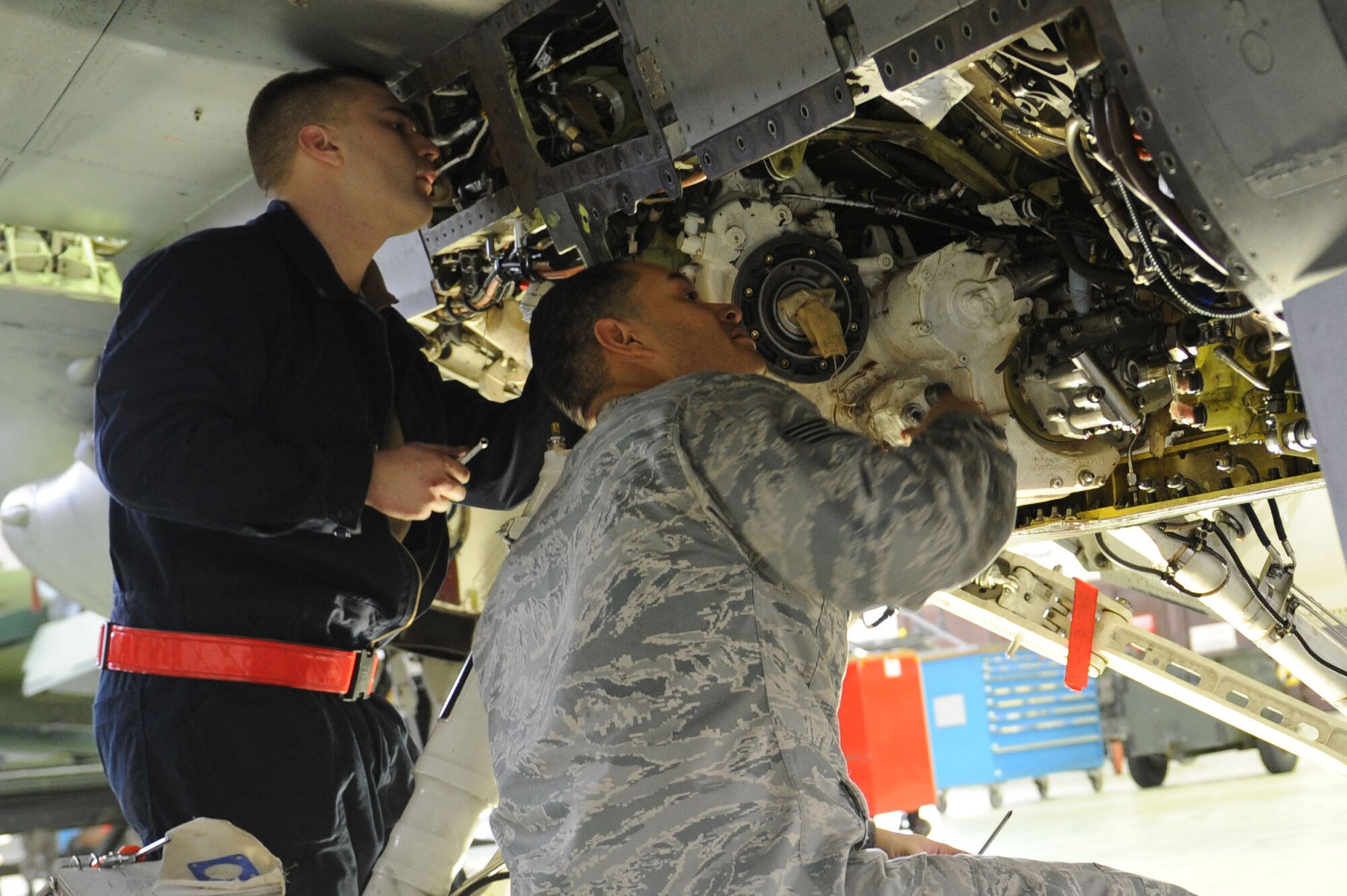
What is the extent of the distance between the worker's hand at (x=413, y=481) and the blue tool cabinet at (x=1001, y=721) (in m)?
7.98

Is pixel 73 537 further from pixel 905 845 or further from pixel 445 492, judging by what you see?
pixel 905 845

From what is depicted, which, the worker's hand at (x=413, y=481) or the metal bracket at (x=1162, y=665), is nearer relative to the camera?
the worker's hand at (x=413, y=481)

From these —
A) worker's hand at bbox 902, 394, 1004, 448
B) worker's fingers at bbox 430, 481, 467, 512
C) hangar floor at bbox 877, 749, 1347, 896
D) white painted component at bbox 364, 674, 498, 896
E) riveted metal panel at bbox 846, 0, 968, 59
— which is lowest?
hangar floor at bbox 877, 749, 1347, 896

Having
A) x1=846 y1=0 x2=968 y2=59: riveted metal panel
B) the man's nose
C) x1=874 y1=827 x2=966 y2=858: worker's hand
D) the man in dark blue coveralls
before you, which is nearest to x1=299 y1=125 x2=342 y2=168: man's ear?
the man in dark blue coveralls

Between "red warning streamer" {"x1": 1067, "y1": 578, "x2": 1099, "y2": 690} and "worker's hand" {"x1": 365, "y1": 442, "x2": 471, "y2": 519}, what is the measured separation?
271cm

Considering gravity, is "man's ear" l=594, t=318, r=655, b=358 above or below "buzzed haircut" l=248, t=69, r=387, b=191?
below

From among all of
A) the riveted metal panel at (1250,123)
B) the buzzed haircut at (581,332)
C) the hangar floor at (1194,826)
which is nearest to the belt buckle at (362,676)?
the buzzed haircut at (581,332)

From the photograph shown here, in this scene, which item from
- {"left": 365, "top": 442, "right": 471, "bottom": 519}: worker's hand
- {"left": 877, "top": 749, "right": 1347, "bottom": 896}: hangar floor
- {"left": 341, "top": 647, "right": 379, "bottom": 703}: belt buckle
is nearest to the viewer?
{"left": 365, "top": 442, "right": 471, "bottom": 519}: worker's hand

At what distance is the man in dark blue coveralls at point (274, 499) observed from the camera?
2363mm

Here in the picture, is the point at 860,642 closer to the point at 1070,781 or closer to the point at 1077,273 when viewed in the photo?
the point at 1070,781

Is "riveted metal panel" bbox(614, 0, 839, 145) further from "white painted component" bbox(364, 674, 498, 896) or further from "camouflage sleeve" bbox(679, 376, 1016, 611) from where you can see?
"white painted component" bbox(364, 674, 498, 896)

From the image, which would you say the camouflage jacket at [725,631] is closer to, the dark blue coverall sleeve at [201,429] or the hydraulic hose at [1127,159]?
the hydraulic hose at [1127,159]

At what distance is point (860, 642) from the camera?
12.8 m

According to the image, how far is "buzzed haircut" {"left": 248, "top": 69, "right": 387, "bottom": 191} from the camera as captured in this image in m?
2.88
